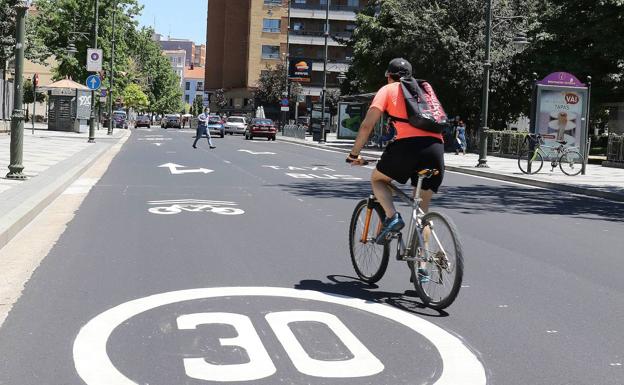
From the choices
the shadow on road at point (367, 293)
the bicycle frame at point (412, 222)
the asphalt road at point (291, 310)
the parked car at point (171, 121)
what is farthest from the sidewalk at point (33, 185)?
the parked car at point (171, 121)

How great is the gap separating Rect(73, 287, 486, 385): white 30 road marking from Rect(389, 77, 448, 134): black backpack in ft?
4.36

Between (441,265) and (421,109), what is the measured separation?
1112mm

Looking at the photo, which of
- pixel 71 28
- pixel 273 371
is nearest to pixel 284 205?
pixel 273 371

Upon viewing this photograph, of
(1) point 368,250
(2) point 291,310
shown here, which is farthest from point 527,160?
(2) point 291,310

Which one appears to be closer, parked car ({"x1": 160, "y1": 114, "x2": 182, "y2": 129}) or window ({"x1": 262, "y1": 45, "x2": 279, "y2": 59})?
parked car ({"x1": 160, "y1": 114, "x2": 182, "y2": 129})

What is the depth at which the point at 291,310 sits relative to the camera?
5770 mm

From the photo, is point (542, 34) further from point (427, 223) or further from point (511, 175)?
point (427, 223)

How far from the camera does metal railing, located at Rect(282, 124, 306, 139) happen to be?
62287 mm

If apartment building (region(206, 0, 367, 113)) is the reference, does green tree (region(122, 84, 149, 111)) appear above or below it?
below

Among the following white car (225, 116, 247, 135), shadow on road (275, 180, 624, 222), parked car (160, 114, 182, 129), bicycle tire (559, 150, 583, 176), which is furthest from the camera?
parked car (160, 114, 182, 129)

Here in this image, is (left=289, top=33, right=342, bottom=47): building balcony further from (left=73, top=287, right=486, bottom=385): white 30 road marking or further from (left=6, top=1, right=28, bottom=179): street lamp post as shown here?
(left=73, top=287, right=486, bottom=385): white 30 road marking

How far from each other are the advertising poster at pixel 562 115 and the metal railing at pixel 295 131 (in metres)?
35.9

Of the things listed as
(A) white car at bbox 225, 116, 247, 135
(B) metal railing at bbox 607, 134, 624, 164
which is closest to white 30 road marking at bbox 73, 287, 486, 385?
(B) metal railing at bbox 607, 134, 624, 164

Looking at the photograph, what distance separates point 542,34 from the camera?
4091 centimetres
